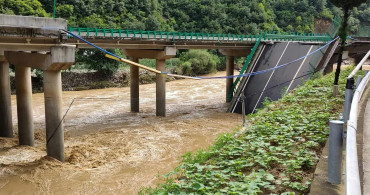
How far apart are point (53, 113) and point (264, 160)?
31.5ft

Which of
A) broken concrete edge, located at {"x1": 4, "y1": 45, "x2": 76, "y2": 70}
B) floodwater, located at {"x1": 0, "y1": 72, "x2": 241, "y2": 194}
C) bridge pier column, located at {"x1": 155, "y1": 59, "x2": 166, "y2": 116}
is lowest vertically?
floodwater, located at {"x1": 0, "y1": 72, "x2": 241, "y2": 194}

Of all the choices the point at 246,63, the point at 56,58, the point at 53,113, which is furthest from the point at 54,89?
the point at 246,63

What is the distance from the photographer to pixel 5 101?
54.5 feet

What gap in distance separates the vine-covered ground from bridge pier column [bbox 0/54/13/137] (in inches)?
499

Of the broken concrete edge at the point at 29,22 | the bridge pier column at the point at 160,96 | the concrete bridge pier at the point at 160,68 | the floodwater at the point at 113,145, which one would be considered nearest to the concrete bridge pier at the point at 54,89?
the floodwater at the point at 113,145

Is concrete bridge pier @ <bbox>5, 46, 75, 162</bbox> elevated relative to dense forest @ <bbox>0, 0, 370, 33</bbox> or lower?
lower

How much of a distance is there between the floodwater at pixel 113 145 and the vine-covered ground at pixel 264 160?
170 inches

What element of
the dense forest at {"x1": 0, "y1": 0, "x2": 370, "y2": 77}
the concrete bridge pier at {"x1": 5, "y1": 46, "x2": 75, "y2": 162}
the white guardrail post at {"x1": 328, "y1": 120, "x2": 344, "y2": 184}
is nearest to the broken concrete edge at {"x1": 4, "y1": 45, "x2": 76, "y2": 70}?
the concrete bridge pier at {"x1": 5, "y1": 46, "x2": 75, "y2": 162}

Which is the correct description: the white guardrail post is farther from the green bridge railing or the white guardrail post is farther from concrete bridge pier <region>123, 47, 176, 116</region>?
the green bridge railing

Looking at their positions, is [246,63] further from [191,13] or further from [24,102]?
[191,13]

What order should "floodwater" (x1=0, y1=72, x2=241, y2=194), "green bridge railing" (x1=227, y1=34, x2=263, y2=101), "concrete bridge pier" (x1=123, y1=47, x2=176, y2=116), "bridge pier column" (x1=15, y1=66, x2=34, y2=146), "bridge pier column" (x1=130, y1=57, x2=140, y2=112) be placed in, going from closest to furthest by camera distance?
1. "floodwater" (x1=0, y1=72, x2=241, y2=194)
2. "bridge pier column" (x1=15, y1=66, x2=34, y2=146)
3. "concrete bridge pier" (x1=123, y1=47, x2=176, y2=116)
4. "bridge pier column" (x1=130, y1=57, x2=140, y2=112)
5. "green bridge railing" (x1=227, y1=34, x2=263, y2=101)

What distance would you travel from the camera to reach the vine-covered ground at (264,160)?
4.82 m

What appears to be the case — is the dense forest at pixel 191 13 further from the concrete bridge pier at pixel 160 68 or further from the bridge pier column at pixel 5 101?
the bridge pier column at pixel 5 101

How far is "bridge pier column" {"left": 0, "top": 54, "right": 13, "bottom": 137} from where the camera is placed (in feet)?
54.4
